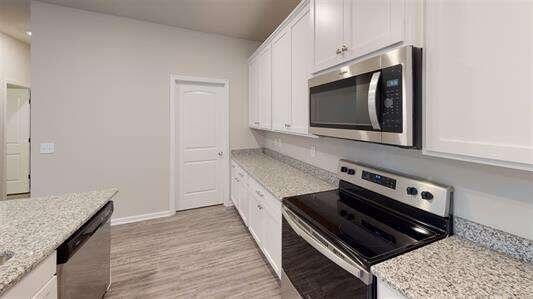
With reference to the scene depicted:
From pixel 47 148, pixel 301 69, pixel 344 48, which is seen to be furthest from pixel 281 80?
pixel 47 148

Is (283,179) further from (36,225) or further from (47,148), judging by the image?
(47,148)

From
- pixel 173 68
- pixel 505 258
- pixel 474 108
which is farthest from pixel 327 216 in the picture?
pixel 173 68

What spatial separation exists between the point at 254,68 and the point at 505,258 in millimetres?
3316

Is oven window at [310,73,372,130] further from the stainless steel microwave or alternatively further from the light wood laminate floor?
the light wood laminate floor

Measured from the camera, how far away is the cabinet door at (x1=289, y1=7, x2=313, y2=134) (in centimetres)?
198

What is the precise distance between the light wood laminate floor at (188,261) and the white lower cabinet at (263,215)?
236mm

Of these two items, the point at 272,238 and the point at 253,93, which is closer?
the point at 272,238

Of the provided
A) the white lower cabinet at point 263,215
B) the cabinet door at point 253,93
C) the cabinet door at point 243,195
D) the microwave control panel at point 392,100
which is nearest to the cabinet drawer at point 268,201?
the white lower cabinet at point 263,215

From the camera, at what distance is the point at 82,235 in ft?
4.46

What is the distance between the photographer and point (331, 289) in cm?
115

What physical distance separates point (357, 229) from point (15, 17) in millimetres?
4926

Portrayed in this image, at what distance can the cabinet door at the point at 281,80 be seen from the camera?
2387 mm

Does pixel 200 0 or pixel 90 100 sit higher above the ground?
pixel 200 0

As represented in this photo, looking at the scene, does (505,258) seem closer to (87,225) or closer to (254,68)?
(87,225)
